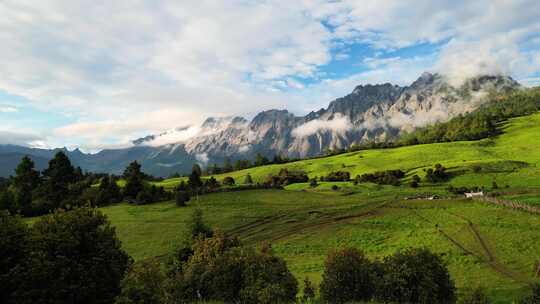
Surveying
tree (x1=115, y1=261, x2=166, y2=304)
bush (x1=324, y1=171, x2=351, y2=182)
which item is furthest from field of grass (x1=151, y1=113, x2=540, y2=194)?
tree (x1=115, y1=261, x2=166, y2=304)

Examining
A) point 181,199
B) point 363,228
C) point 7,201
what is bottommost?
point 363,228

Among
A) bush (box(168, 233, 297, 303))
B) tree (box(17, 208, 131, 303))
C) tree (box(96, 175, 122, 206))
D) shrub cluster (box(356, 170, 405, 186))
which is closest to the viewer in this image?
tree (box(17, 208, 131, 303))

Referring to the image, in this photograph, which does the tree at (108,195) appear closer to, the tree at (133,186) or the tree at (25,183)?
the tree at (133,186)

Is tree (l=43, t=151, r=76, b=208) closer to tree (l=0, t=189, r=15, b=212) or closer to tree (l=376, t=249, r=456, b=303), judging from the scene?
tree (l=0, t=189, r=15, b=212)

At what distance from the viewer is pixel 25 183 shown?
11188cm

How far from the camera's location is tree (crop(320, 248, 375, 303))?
28953 mm

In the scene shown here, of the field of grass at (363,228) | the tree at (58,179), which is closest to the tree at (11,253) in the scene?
the field of grass at (363,228)

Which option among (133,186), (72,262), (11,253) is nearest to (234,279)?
(72,262)

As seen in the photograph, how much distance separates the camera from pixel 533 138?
547 ft

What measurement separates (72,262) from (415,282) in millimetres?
26876

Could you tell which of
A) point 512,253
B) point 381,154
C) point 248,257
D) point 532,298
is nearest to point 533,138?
point 381,154

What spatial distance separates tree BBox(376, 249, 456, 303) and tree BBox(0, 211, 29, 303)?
1050 inches

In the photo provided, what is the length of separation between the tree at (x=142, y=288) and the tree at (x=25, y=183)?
98507 mm

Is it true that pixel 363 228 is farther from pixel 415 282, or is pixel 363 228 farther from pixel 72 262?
pixel 72 262
